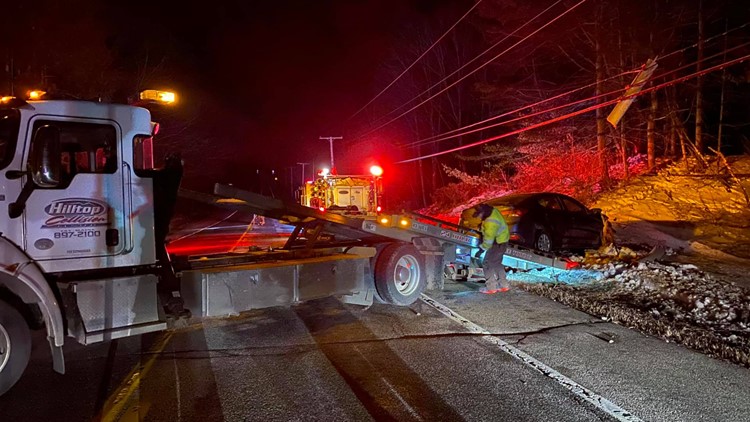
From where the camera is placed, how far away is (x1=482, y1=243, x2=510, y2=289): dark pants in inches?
353

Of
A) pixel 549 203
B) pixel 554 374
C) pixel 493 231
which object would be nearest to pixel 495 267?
pixel 493 231

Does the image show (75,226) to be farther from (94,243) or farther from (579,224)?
(579,224)

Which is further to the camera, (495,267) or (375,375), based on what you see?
(495,267)

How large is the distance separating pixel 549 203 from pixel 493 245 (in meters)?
3.67

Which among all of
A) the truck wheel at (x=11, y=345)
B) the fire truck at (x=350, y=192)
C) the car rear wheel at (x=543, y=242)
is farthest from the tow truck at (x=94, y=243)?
the fire truck at (x=350, y=192)

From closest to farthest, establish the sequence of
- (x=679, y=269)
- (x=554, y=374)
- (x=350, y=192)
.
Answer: (x=554, y=374)
(x=679, y=269)
(x=350, y=192)

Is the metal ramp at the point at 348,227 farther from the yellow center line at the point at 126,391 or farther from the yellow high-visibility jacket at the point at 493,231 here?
the yellow center line at the point at 126,391

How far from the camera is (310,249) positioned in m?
7.42

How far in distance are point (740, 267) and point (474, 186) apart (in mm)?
21561

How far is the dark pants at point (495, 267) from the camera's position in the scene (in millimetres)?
8969

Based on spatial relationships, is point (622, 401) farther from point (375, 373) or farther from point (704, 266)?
point (704, 266)

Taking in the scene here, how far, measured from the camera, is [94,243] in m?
5.29

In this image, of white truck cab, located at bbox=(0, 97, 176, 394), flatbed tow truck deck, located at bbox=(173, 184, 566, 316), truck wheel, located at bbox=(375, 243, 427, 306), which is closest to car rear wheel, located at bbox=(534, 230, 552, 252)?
flatbed tow truck deck, located at bbox=(173, 184, 566, 316)

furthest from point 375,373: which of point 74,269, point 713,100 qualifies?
point 713,100
